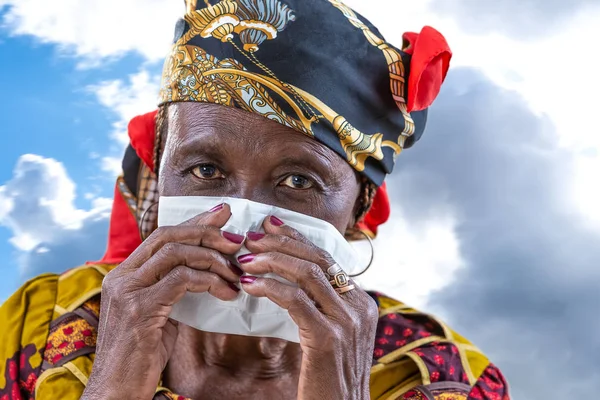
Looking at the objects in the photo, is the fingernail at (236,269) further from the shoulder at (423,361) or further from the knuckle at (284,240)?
the shoulder at (423,361)

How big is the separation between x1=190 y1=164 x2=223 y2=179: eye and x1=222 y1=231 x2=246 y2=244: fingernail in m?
0.32

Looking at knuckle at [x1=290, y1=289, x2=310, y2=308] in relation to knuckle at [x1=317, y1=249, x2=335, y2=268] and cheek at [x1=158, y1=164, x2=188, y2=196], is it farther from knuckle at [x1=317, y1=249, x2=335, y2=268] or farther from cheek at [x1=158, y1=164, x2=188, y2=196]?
cheek at [x1=158, y1=164, x2=188, y2=196]

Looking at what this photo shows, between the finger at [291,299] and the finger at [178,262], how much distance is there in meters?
0.12

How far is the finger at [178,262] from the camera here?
7.61 feet

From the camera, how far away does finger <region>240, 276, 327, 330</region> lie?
2.28m

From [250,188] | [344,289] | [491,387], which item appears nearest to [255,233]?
[250,188]

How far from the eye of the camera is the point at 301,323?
2.32 meters

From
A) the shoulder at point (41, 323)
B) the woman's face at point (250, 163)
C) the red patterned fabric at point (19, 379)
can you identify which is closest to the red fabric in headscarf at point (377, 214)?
the woman's face at point (250, 163)

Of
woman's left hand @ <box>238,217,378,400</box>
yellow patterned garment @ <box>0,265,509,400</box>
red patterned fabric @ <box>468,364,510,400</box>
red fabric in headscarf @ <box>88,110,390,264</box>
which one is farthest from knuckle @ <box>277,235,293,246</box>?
red patterned fabric @ <box>468,364,510,400</box>

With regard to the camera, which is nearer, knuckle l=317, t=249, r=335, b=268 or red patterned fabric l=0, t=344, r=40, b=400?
knuckle l=317, t=249, r=335, b=268

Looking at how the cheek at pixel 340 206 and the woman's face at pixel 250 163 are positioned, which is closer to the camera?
the woman's face at pixel 250 163

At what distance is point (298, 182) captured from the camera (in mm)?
2678

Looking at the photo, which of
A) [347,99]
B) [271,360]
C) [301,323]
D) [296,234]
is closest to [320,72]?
[347,99]

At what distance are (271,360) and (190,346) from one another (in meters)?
0.34
